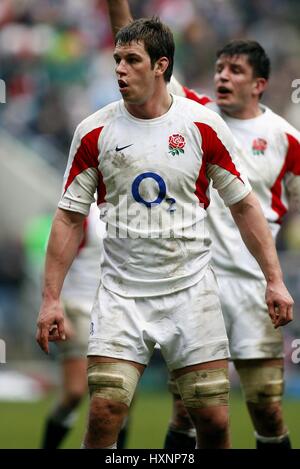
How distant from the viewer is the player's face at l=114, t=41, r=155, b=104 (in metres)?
6.25

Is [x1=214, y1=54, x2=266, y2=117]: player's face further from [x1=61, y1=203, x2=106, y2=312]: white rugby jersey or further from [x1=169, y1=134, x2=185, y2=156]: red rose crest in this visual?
[x1=61, y1=203, x2=106, y2=312]: white rugby jersey

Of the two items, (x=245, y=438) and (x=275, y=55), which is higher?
(x=275, y=55)

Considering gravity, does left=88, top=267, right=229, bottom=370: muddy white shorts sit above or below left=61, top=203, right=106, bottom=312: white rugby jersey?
above

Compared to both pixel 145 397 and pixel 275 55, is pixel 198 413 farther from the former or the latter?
pixel 275 55

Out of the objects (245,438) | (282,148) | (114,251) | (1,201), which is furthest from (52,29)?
(114,251)

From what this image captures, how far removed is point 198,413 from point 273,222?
1.85 metres

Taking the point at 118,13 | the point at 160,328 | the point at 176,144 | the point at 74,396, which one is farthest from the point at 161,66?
the point at 74,396

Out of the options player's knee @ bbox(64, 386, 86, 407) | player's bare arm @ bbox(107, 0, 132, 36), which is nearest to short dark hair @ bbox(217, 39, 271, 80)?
player's bare arm @ bbox(107, 0, 132, 36)

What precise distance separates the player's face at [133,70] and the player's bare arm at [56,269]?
2.44 ft

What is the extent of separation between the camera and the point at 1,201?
58.5 feet

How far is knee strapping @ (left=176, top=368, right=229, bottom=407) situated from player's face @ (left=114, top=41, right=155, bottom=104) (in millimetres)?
1539

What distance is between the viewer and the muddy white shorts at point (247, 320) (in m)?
7.57

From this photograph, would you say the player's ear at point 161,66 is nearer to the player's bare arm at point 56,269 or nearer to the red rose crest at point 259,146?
the player's bare arm at point 56,269

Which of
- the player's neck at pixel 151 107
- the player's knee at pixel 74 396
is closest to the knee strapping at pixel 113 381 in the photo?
the player's neck at pixel 151 107
